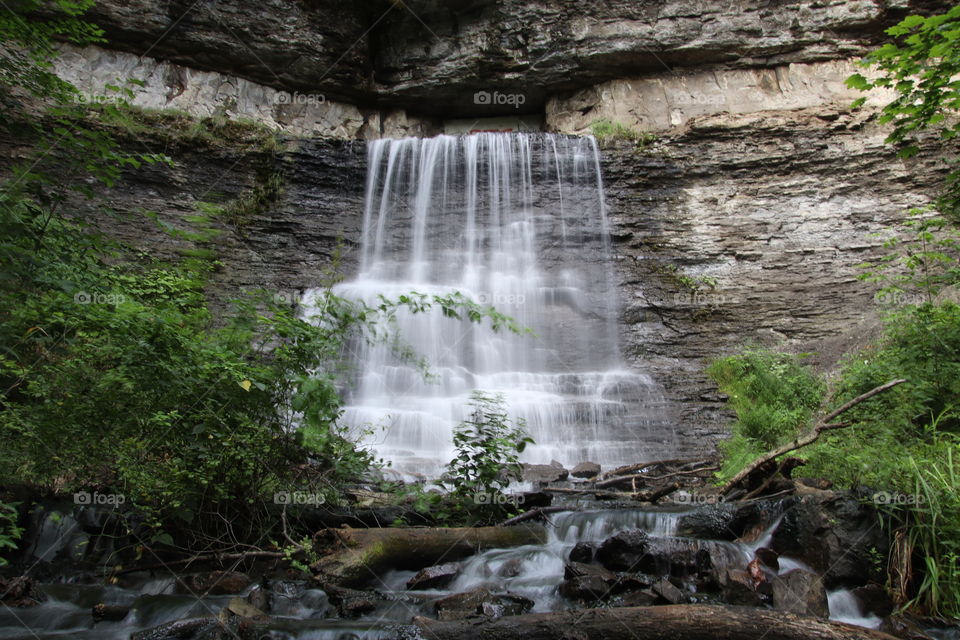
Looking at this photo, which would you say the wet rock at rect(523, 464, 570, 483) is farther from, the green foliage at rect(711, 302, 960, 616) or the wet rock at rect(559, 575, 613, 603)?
the wet rock at rect(559, 575, 613, 603)

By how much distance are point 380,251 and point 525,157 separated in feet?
13.9

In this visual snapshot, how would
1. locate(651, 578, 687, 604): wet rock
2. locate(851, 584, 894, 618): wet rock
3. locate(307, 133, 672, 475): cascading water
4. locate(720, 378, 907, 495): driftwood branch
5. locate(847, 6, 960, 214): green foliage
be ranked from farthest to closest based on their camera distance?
locate(307, 133, 672, 475): cascading water < locate(720, 378, 907, 495): driftwood branch < locate(847, 6, 960, 214): green foliage < locate(851, 584, 894, 618): wet rock < locate(651, 578, 687, 604): wet rock

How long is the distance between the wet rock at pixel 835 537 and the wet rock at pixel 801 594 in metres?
0.23

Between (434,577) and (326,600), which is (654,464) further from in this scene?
(326,600)

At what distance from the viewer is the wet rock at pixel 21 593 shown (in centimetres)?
375

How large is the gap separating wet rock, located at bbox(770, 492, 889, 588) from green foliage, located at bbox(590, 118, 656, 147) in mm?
11247

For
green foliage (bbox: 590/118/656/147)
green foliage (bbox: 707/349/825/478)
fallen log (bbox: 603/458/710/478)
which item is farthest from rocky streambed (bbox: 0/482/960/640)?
green foliage (bbox: 590/118/656/147)

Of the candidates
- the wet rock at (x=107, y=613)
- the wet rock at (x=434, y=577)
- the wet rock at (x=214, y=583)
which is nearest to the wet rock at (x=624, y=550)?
the wet rock at (x=434, y=577)

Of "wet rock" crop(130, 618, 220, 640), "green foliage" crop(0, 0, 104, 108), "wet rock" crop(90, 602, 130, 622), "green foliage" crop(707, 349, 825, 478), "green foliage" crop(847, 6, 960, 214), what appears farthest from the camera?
"green foliage" crop(707, 349, 825, 478)

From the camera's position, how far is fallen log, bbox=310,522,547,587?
3957mm

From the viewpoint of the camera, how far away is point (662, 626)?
2.72 meters

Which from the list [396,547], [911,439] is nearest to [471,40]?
[911,439]

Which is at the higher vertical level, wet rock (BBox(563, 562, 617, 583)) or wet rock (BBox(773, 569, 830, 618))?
wet rock (BBox(563, 562, 617, 583))

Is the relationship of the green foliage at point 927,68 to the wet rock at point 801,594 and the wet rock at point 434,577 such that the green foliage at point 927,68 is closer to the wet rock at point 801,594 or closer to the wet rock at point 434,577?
the wet rock at point 801,594
